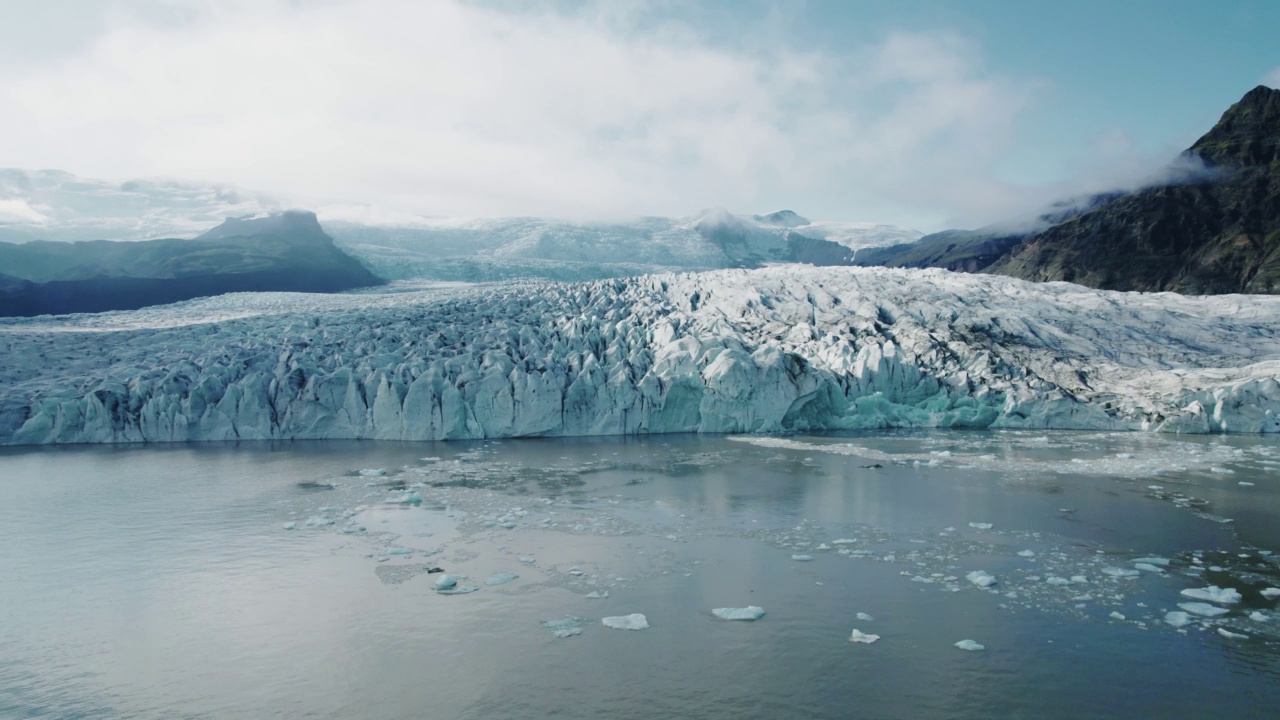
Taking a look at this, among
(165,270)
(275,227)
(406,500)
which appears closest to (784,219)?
(275,227)

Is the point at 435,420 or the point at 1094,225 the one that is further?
the point at 1094,225

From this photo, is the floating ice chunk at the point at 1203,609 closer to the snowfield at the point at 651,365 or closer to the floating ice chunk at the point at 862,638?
the floating ice chunk at the point at 862,638

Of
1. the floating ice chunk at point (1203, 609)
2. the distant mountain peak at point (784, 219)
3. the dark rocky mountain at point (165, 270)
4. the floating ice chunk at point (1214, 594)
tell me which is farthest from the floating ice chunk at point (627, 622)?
the distant mountain peak at point (784, 219)

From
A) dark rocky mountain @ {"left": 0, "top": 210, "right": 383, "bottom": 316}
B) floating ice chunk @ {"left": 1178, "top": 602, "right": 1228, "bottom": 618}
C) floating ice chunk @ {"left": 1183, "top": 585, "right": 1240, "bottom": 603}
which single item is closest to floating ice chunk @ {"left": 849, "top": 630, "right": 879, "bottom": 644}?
floating ice chunk @ {"left": 1178, "top": 602, "right": 1228, "bottom": 618}

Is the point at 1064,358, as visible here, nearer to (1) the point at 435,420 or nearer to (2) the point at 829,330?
(2) the point at 829,330

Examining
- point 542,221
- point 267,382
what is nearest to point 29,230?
point 542,221

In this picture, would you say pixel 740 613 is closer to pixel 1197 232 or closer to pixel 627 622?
pixel 627 622

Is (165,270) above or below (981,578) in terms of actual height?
above

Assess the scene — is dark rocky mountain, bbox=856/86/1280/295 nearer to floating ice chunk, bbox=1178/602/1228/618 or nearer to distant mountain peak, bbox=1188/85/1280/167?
distant mountain peak, bbox=1188/85/1280/167
